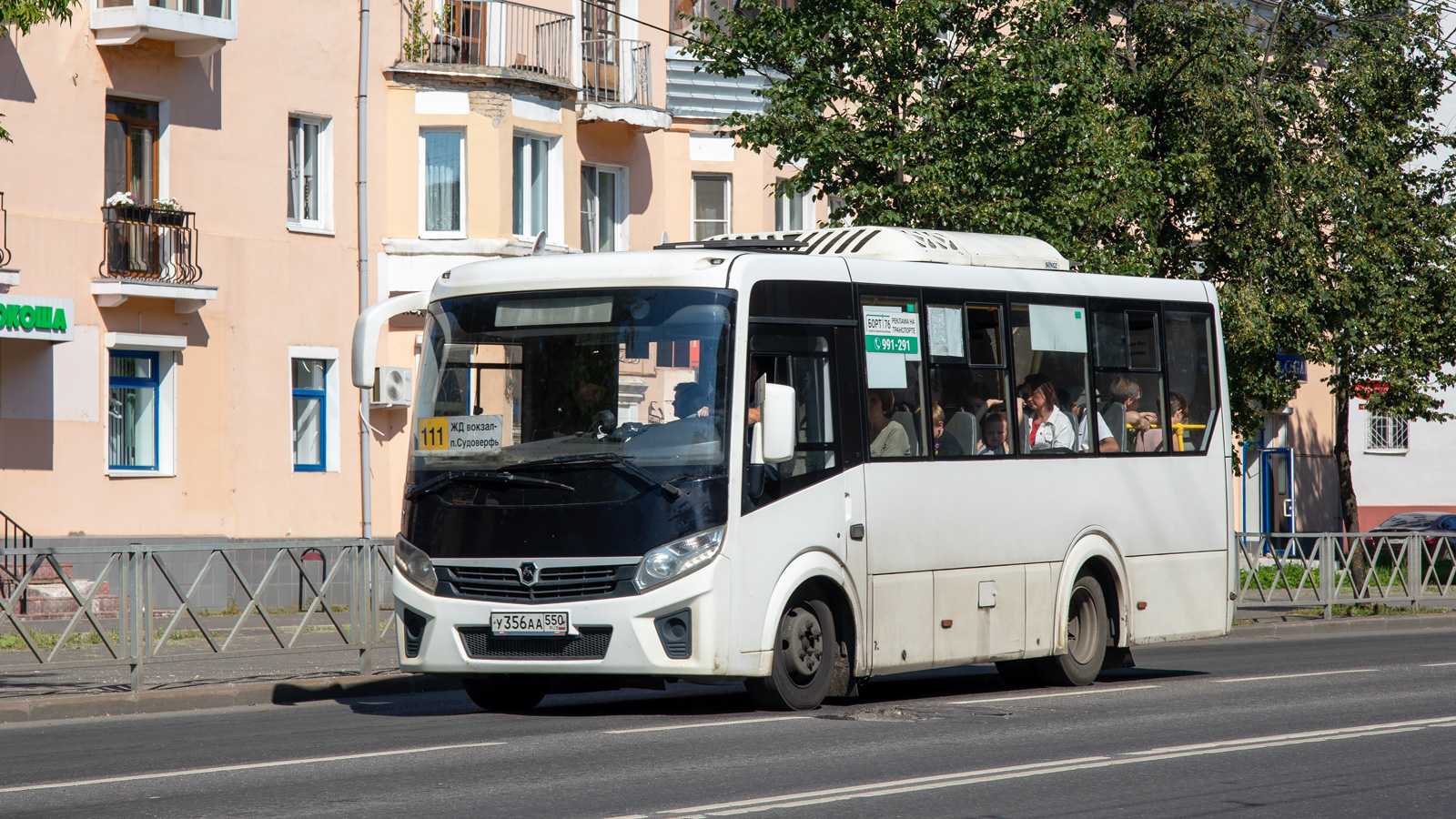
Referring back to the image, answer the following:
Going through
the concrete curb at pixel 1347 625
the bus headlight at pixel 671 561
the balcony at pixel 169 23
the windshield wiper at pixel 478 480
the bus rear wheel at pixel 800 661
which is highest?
the balcony at pixel 169 23

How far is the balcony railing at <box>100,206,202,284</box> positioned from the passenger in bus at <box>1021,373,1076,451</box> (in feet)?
49.7

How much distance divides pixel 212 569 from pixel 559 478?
365 centimetres

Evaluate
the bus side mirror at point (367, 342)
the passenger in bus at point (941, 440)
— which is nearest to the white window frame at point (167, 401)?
the bus side mirror at point (367, 342)

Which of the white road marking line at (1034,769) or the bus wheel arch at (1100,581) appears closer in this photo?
the white road marking line at (1034,769)

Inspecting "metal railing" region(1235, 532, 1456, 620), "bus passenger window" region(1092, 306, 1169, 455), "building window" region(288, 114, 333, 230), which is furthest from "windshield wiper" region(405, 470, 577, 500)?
"building window" region(288, 114, 333, 230)

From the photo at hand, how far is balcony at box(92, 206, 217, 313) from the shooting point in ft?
81.8

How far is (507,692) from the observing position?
12734 mm

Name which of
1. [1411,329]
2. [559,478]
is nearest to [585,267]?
[559,478]

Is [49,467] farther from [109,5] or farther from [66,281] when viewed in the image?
[109,5]

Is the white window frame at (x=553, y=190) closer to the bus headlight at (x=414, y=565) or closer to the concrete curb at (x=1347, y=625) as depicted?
the concrete curb at (x=1347, y=625)

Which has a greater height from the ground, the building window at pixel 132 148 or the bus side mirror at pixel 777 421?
the building window at pixel 132 148

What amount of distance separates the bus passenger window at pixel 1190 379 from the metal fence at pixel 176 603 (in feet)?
21.8

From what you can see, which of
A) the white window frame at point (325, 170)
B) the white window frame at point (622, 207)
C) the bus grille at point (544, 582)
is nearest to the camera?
the bus grille at point (544, 582)

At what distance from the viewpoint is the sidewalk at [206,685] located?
1327 centimetres
